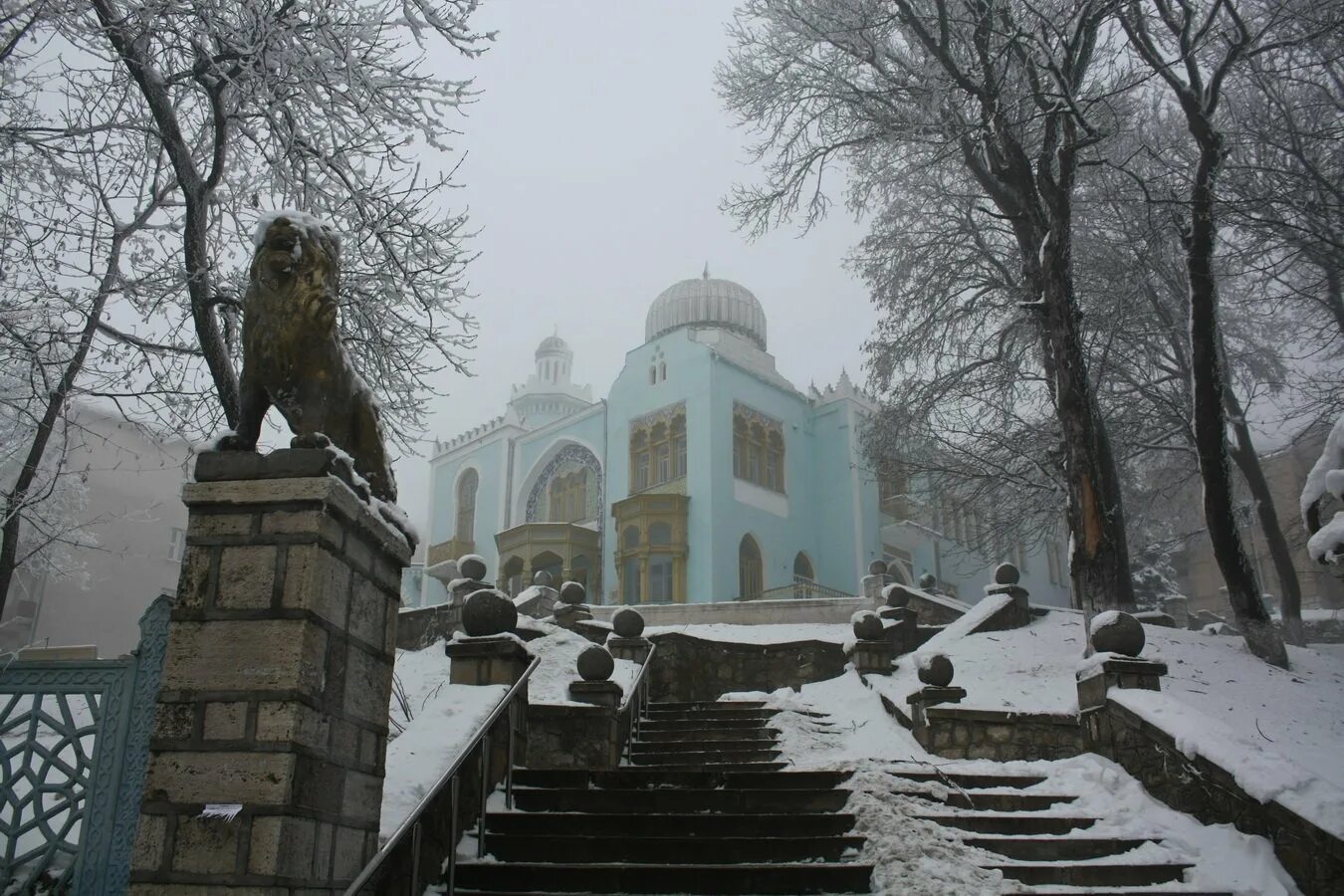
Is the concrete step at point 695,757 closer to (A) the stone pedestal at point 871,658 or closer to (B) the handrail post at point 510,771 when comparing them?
(B) the handrail post at point 510,771

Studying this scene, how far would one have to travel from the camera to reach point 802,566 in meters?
30.0

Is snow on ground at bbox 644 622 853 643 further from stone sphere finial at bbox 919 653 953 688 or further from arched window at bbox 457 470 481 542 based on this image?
arched window at bbox 457 470 481 542

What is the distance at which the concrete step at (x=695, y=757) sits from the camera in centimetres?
967

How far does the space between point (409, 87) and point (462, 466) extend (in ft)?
97.3

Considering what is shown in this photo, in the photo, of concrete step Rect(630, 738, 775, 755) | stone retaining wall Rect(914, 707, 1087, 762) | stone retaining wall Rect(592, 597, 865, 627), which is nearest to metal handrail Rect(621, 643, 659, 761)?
concrete step Rect(630, 738, 775, 755)

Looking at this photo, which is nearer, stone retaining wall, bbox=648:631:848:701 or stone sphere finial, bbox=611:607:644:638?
stone sphere finial, bbox=611:607:644:638

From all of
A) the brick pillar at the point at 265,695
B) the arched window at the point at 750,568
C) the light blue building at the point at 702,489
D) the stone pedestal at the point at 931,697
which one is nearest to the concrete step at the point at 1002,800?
the stone pedestal at the point at 931,697

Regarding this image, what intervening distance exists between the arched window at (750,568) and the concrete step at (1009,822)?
20.9 m

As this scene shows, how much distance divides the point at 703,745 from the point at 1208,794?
481 centimetres

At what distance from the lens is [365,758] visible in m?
4.41

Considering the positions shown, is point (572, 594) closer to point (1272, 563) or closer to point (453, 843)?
point (453, 843)

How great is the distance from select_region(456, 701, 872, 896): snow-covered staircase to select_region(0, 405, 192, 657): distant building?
2725 cm

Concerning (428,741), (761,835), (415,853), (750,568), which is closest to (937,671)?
(761,835)

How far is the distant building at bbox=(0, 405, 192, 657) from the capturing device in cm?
3130
